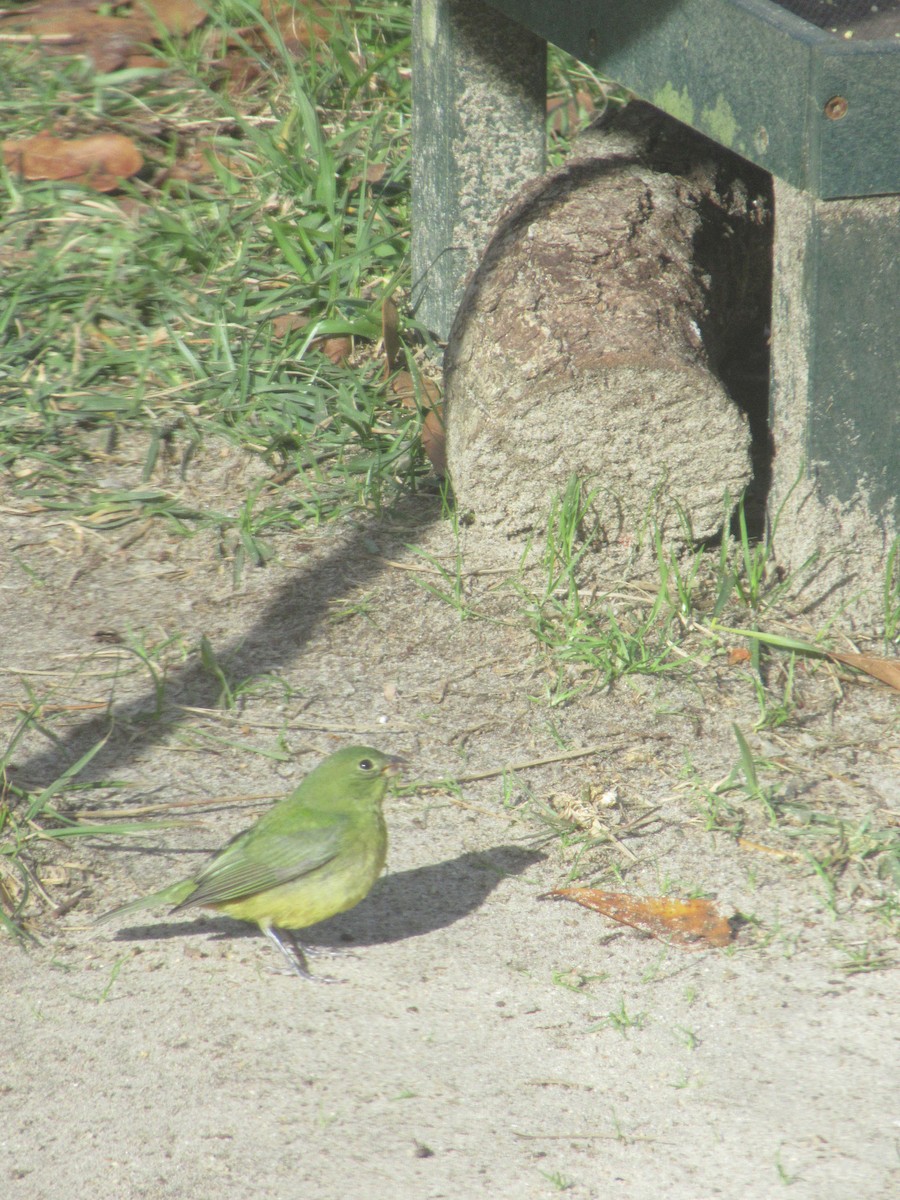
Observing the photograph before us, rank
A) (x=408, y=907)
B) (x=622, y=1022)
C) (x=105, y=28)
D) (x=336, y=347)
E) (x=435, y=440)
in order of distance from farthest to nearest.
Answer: (x=105, y=28)
(x=336, y=347)
(x=435, y=440)
(x=408, y=907)
(x=622, y=1022)

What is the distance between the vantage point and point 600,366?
12.0ft

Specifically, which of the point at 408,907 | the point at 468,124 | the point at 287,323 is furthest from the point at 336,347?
the point at 408,907

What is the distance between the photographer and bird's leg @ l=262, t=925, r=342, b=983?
278 cm

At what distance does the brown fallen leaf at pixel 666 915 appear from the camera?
2.85 metres

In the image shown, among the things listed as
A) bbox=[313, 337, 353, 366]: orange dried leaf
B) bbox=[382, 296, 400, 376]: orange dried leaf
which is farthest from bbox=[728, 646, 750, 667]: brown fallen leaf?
bbox=[313, 337, 353, 366]: orange dried leaf

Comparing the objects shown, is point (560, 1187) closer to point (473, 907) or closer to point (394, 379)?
point (473, 907)

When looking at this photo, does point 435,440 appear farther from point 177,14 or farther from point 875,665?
point 177,14

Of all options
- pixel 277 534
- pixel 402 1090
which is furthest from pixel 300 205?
pixel 402 1090

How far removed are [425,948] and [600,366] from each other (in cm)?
158

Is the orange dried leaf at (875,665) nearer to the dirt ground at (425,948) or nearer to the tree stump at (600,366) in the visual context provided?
the dirt ground at (425,948)

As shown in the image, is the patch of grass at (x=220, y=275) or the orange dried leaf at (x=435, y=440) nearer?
the orange dried leaf at (x=435, y=440)

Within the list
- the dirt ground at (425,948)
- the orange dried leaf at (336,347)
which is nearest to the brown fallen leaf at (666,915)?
the dirt ground at (425,948)

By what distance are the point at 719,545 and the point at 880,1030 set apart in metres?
1.67

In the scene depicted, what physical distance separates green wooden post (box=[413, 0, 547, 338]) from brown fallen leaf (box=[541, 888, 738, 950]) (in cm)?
258
